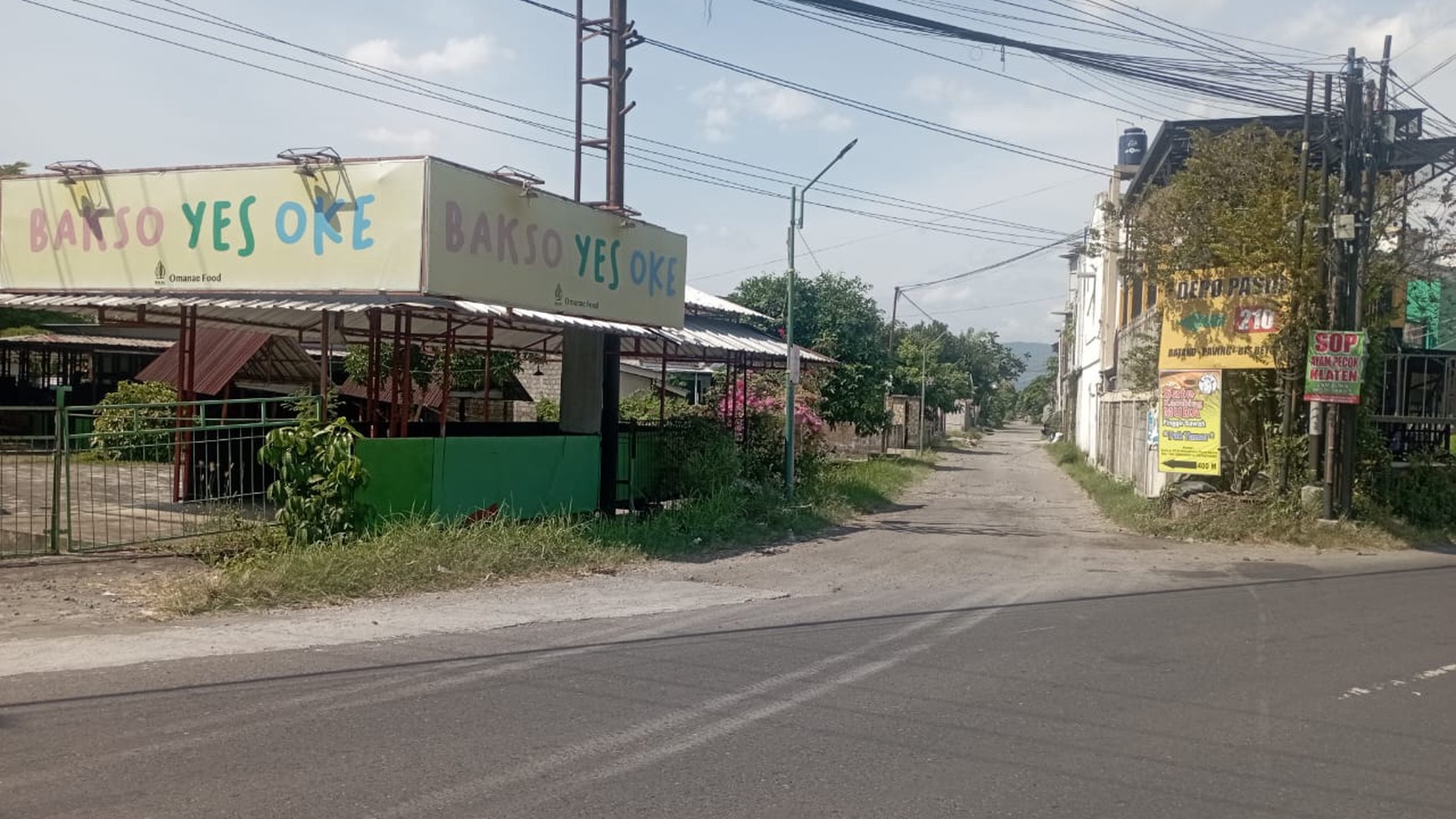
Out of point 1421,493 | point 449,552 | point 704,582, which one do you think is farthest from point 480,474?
point 1421,493

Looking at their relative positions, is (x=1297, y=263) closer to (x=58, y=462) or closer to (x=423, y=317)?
(x=423, y=317)

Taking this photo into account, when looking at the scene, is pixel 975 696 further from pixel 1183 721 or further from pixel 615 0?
pixel 615 0

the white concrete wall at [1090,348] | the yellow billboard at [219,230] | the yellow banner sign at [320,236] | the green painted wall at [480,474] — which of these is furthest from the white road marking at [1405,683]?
the white concrete wall at [1090,348]

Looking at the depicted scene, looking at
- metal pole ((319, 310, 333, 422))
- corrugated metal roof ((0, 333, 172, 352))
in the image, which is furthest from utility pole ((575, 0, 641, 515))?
corrugated metal roof ((0, 333, 172, 352))

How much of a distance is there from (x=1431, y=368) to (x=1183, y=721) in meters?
15.6

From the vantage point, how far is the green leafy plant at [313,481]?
11.4m

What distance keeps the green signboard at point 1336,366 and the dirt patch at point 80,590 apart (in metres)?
14.3

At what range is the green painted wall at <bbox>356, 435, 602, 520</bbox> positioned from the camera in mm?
11977

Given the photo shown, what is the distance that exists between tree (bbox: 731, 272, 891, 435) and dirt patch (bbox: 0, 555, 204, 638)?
2078 cm

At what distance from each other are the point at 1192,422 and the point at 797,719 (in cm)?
1316

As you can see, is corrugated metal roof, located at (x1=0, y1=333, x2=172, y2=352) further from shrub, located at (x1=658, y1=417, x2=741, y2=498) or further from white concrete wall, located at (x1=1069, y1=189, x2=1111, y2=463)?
white concrete wall, located at (x1=1069, y1=189, x2=1111, y2=463)

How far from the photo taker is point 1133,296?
29688 mm

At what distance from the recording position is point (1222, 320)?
56.3 ft

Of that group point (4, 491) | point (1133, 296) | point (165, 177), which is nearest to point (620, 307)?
point (165, 177)
